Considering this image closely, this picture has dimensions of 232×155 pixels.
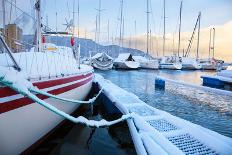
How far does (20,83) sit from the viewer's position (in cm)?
399

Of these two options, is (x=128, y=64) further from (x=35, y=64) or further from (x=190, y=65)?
(x=35, y=64)

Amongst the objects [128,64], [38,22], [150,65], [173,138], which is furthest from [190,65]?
[173,138]

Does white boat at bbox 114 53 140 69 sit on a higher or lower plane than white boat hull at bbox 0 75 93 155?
higher

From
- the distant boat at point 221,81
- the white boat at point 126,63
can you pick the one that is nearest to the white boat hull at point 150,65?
the white boat at point 126,63

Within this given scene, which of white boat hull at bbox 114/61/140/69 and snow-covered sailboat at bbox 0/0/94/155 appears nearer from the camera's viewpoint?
snow-covered sailboat at bbox 0/0/94/155

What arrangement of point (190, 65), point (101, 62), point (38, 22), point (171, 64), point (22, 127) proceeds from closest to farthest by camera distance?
point (22, 127), point (38, 22), point (101, 62), point (171, 64), point (190, 65)

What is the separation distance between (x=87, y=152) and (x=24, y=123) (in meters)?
2.17

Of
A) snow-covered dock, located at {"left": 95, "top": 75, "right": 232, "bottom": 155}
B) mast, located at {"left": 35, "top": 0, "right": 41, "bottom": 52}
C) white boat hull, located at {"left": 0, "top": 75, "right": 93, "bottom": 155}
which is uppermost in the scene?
mast, located at {"left": 35, "top": 0, "right": 41, "bottom": 52}

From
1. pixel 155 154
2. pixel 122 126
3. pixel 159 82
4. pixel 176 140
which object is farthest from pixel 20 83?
pixel 159 82

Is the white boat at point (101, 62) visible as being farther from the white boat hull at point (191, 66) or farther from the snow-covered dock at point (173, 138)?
the snow-covered dock at point (173, 138)

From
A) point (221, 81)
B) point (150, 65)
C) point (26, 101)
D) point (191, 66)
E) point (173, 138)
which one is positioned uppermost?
point (150, 65)

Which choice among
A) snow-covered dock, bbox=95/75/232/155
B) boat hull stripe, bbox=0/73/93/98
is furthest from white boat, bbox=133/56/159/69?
snow-covered dock, bbox=95/75/232/155

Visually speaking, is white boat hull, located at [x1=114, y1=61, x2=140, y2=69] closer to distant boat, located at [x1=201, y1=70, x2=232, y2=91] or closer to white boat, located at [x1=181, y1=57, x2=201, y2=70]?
white boat, located at [x1=181, y1=57, x2=201, y2=70]

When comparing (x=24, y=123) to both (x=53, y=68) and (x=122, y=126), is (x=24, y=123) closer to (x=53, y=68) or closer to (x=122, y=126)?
(x=53, y=68)
